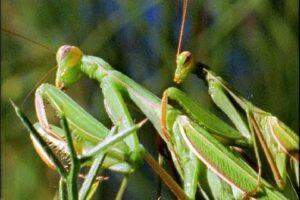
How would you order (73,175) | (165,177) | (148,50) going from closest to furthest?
(73,175)
(165,177)
(148,50)

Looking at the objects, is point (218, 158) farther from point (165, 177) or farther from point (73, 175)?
point (73, 175)

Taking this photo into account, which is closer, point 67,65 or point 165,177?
point 165,177

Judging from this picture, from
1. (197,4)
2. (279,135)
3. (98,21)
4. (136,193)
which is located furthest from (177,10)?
(279,135)

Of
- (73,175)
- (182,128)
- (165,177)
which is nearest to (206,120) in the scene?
(182,128)

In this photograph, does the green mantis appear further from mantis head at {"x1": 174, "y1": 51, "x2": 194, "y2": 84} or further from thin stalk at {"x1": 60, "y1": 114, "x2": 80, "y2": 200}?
thin stalk at {"x1": 60, "y1": 114, "x2": 80, "y2": 200}

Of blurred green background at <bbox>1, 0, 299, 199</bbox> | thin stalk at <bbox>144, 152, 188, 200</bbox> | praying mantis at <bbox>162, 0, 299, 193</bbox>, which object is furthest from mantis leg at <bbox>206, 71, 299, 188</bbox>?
blurred green background at <bbox>1, 0, 299, 199</bbox>

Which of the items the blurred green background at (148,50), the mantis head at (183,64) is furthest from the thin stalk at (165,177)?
the blurred green background at (148,50)
